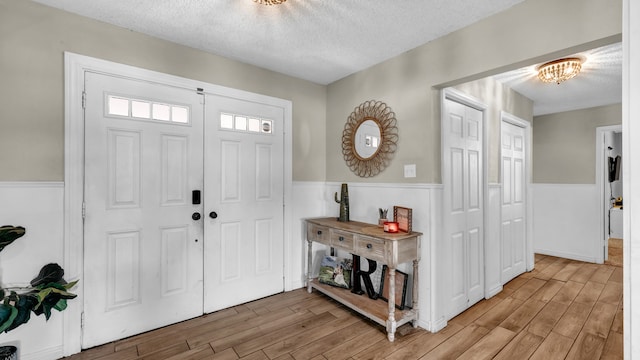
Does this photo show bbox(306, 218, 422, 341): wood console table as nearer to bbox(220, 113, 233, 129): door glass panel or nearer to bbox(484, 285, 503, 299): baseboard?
bbox(484, 285, 503, 299): baseboard

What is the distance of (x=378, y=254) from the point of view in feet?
7.58

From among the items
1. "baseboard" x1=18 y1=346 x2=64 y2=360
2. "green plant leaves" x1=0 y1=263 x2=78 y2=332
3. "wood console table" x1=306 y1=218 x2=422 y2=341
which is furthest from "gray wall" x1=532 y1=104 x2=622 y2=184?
"baseboard" x1=18 y1=346 x2=64 y2=360

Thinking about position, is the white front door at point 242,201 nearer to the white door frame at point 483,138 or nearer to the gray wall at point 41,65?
the gray wall at point 41,65

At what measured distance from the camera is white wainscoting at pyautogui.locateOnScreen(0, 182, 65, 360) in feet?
5.93

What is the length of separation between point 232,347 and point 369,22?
263 cm

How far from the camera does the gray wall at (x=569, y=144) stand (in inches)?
165

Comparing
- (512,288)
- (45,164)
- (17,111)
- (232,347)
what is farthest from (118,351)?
(512,288)

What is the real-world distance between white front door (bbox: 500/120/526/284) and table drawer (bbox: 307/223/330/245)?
83.6 inches

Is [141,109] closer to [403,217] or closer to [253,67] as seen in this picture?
[253,67]

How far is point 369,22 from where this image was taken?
2.11 meters

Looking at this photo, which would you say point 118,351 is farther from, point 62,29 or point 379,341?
point 62,29

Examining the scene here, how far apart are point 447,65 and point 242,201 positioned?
2181 mm

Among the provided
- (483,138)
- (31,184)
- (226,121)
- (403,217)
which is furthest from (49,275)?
(483,138)

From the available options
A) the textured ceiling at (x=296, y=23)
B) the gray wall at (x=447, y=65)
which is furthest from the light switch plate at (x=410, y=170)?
the textured ceiling at (x=296, y=23)
